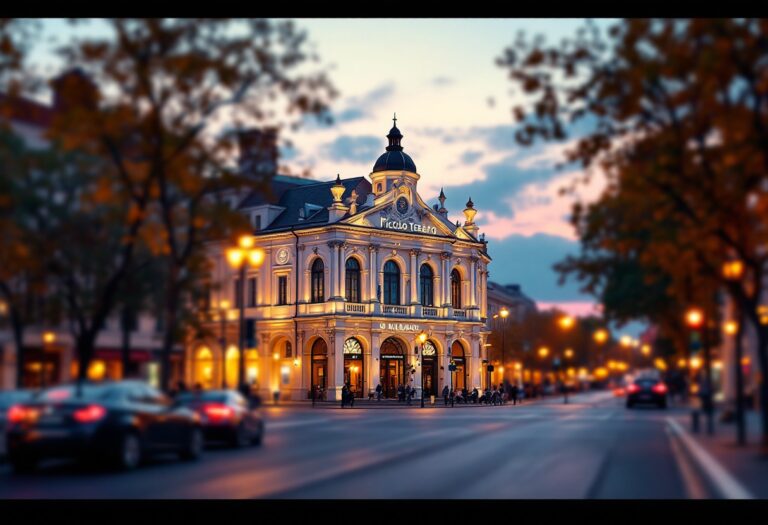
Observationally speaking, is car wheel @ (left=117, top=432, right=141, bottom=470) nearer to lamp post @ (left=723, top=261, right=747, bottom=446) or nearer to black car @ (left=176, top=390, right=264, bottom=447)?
black car @ (left=176, top=390, right=264, bottom=447)

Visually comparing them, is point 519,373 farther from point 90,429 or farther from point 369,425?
point 90,429

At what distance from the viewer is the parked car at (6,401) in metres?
16.5

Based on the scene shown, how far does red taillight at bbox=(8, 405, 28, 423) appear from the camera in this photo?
54.3 ft

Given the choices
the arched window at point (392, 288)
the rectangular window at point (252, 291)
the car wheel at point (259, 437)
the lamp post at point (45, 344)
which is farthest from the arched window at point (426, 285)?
the lamp post at point (45, 344)

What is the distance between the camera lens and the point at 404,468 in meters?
20.0

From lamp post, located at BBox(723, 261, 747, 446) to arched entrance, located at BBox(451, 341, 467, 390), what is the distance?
40.7 feet

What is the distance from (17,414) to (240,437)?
258 inches

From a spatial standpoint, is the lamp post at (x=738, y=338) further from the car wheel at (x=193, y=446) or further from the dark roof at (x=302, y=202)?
the car wheel at (x=193, y=446)

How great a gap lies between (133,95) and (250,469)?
7040mm

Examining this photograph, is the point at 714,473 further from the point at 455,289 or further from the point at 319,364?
the point at 455,289

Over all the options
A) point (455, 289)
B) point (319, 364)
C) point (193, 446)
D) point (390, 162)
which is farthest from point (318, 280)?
point (390, 162)

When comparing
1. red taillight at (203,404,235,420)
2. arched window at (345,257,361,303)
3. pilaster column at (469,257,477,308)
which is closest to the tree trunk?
red taillight at (203,404,235,420)
